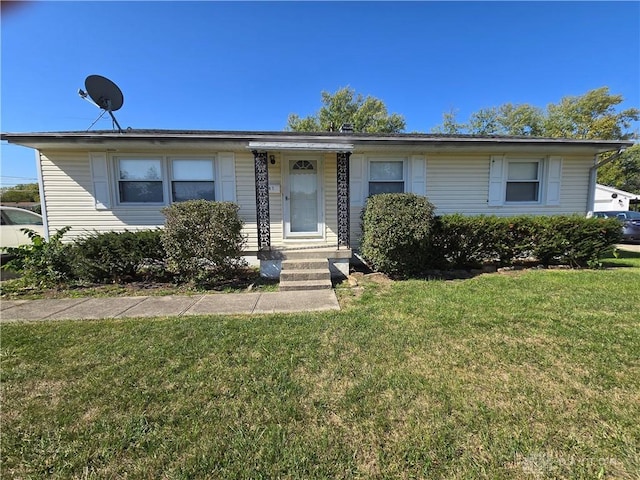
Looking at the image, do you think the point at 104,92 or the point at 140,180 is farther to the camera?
the point at 104,92

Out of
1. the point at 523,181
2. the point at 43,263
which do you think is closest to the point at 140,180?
the point at 43,263

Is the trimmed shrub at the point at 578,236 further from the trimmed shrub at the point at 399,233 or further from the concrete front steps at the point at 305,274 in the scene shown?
the concrete front steps at the point at 305,274

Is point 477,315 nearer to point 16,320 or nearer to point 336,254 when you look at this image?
point 336,254

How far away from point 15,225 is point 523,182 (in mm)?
13101

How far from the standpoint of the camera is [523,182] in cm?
739

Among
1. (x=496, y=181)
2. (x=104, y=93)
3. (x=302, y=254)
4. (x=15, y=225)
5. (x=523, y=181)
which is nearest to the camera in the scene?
(x=302, y=254)

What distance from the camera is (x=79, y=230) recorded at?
21.4 ft

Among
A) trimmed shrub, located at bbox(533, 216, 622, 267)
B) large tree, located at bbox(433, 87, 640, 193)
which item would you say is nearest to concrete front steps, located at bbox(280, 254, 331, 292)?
trimmed shrub, located at bbox(533, 216, 622, 267)

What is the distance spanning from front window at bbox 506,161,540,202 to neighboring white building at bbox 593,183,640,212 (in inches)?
896

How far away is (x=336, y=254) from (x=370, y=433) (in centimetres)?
418

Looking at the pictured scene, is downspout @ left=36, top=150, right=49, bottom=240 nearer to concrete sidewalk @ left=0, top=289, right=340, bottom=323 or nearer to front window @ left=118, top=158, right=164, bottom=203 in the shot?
front window @ left=118, top=158, right=164, bottom=203

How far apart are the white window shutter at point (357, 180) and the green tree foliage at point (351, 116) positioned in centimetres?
2096

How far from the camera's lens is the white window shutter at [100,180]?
6340 mm

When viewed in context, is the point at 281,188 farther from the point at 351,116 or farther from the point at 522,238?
the point at 351,116
